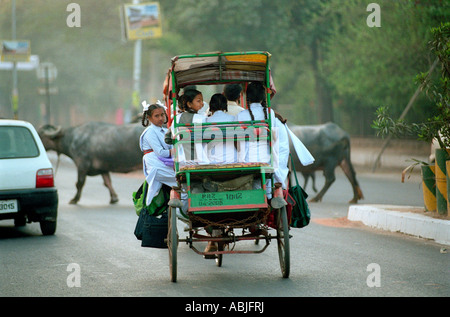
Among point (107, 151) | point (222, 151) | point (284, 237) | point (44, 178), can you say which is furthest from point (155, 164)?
point (107, 151)

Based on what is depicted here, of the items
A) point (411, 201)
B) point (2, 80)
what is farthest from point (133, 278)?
point (2, 80)

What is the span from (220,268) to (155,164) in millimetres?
1347

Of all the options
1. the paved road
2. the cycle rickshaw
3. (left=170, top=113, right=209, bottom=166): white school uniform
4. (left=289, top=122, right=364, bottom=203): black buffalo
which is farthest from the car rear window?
(left=289, top=122, right=364, bottom=203): black buffalo

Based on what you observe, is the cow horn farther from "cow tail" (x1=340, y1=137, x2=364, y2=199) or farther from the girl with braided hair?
the girl with braided hair

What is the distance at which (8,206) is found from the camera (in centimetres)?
1081

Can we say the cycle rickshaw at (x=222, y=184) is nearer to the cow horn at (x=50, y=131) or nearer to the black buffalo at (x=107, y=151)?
the black buffalo at (x=107, y=151)

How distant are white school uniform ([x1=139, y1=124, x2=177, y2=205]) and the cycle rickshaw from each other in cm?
45

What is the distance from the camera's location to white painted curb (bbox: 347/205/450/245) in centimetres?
1002

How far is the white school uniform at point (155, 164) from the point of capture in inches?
316

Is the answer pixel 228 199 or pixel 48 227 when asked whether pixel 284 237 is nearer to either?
pixel 228 199

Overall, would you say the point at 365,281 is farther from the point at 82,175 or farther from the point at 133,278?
the point at 82,175

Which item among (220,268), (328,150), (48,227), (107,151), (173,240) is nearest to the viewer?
(173,240)

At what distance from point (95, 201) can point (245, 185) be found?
34.5ft
